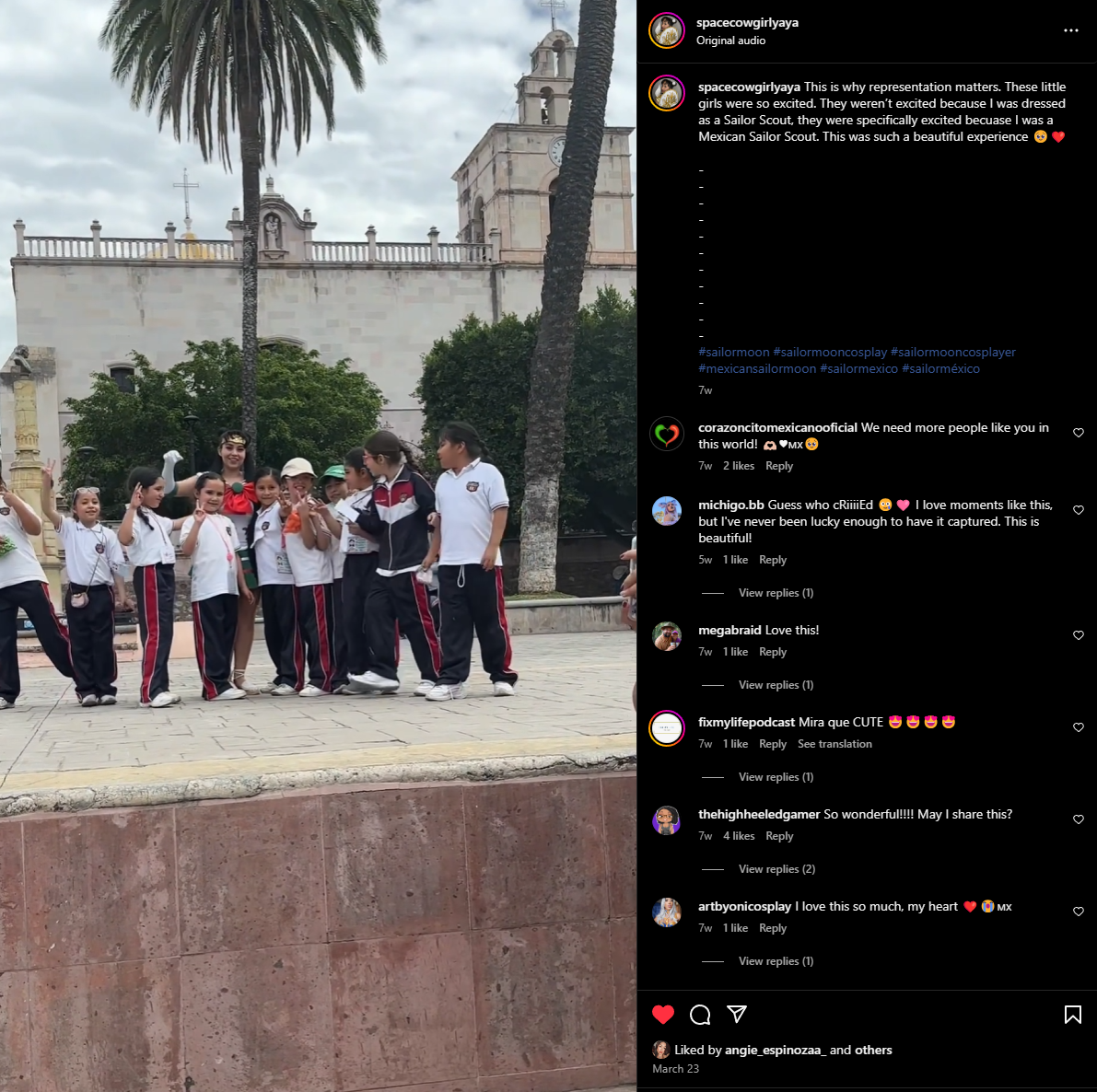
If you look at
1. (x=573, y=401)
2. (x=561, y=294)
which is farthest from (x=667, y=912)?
(x=573, y=401)

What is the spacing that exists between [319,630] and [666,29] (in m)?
7.40

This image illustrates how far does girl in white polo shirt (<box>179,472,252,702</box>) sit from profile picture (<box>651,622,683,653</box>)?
23.0 feet

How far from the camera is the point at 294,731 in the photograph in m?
6.51

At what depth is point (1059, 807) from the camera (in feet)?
6.86

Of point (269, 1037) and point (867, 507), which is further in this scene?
point (269, 1037)

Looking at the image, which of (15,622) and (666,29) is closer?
(666,29)

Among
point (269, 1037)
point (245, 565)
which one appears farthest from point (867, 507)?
point (245, 565)

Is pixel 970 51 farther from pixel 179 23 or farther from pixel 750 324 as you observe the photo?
pixel 179 23

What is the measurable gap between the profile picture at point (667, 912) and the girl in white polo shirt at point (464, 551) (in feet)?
19.8

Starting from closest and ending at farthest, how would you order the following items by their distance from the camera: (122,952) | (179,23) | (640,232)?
(640,232)
(122,952)
(179,23)

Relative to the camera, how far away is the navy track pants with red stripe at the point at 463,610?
321 inches

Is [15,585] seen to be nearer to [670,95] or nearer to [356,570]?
[356,570]

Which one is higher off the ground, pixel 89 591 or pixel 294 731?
pixel 89 591

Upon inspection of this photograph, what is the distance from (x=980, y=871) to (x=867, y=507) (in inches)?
23.3
